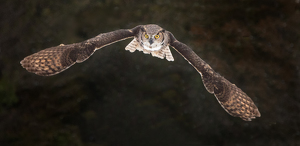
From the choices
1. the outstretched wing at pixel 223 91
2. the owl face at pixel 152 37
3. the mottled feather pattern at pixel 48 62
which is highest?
the owl face at pixel 152 37

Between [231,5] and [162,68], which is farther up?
[231,5]

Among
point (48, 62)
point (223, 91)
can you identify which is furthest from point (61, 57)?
point (223, 91)

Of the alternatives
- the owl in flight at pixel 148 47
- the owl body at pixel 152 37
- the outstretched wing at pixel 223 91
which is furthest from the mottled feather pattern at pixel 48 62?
the outstretched wing at pixel 223 91

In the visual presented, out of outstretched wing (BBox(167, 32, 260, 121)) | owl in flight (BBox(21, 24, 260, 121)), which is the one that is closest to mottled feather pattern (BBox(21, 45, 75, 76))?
owl in flight (BBox(21, 24, 260, 121))

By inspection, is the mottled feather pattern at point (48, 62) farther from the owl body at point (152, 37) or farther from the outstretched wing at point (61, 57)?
the owl body at point (152, 37)

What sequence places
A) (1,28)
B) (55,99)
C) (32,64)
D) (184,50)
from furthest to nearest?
(55,99) < (1,28) < (184,50) < (32,64)

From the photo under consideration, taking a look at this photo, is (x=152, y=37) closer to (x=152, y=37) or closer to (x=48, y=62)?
(x=152, y=37)

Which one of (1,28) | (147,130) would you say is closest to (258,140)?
(147,130)

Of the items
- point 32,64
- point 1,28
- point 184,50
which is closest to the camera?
point 32,64

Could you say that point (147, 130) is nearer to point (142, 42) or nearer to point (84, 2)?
point (142, 42)
